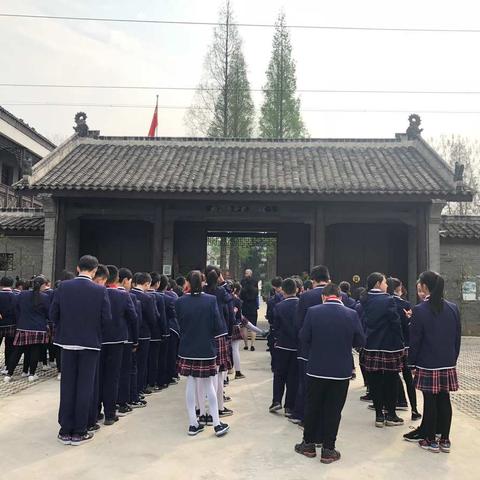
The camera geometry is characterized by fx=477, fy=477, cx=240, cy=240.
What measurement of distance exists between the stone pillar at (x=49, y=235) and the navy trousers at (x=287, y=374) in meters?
8.89

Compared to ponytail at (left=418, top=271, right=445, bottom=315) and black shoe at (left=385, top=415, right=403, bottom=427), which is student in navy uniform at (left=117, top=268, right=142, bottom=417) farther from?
ponytail at (left=418, top=271, right=445, bottom=315)

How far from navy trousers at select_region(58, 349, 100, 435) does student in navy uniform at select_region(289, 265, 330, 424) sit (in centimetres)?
224

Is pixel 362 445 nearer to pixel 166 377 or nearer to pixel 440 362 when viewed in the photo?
pixel 440 362

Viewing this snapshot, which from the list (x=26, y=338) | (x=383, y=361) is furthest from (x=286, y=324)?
(x=26, y=338)

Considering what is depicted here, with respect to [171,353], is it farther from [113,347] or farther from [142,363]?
[113,347]

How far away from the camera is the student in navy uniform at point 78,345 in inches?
186

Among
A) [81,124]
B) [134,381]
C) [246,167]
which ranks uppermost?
[81,124]

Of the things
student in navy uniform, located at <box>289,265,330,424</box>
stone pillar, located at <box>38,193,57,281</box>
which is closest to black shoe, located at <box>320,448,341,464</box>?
student in navy uniform, located at <box>289,265,330,424</box>

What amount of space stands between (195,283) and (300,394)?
1.80m

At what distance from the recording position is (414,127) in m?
15.5

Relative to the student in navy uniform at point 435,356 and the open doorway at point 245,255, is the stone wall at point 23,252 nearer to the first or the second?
the open doorway at point 245,255

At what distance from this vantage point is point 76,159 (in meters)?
14.6

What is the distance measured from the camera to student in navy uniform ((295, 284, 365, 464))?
4.40m

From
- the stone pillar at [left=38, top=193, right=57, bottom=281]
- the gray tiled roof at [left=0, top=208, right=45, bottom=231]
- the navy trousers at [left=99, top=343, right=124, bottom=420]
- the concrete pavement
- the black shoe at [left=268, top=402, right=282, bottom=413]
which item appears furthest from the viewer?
the gray tiled roof at [left=0, top=208, right=45, bottom=231]
